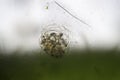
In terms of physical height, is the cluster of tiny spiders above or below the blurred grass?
above

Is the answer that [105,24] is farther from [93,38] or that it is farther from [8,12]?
[8,12]

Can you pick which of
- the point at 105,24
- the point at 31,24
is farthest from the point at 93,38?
the point at 31,24

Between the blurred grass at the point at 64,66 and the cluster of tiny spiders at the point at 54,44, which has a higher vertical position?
the cluster of tiny spiders at the point at 54,44
